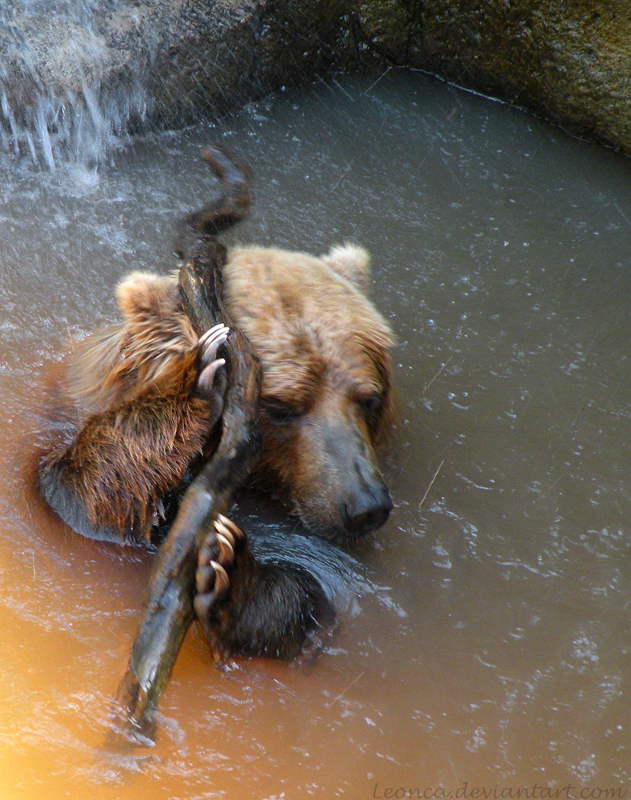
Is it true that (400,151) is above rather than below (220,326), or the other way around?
below

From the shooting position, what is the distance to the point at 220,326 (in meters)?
2.55

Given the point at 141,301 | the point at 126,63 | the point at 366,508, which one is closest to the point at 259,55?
the point at 126,63

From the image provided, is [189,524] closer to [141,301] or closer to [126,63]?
[141,301]

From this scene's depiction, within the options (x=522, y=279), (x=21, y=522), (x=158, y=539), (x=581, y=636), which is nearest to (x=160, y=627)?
(x=158, y=539)

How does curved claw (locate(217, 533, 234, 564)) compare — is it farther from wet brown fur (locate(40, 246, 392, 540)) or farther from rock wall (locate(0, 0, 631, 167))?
rock wall (locate(0, 0, 631, 167))

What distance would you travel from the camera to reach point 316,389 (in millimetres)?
2762

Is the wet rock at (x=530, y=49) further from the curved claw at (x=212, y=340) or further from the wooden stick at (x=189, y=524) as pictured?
the curved claw at (x=212, y=340)

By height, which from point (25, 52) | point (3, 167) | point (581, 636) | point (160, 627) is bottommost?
point (581, 636)

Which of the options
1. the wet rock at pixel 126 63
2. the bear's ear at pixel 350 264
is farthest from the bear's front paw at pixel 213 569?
the wet rock at pixel 126 63

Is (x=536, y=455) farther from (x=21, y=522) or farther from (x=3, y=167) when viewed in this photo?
(x=3, y=167)

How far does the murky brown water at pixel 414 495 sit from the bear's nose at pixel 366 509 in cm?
30

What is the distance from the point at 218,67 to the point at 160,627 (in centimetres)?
450

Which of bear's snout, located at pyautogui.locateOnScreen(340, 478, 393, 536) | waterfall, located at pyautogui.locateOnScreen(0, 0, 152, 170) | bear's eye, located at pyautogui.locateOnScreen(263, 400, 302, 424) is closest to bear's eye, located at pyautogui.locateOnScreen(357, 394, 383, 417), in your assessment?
bear's eye, located at pyautogui.locateOnScreen(263, 400, 302, 424)

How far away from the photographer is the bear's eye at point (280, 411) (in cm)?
275
